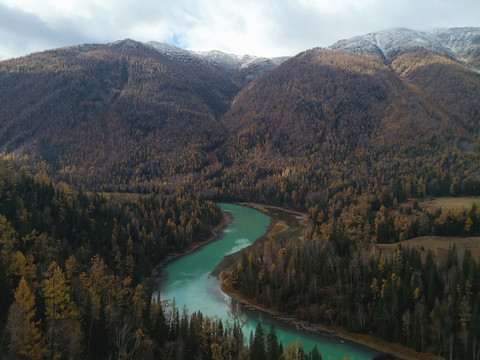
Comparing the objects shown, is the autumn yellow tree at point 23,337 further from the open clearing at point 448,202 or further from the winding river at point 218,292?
the open clearing at point 448,202

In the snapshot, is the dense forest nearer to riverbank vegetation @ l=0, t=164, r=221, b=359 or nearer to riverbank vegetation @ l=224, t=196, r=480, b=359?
riverbank vegetation @ l=0, t=164, r=221, b=359

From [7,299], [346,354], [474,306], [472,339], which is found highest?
[7,299]

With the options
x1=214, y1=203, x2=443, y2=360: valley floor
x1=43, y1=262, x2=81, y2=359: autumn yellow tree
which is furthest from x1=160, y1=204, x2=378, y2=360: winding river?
x1=43, y1=262, x2=81, y2=359: autumn yellow tree

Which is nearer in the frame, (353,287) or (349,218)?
(353,287)

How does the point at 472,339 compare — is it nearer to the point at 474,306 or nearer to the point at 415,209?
the point at 474,306

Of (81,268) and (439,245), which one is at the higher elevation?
(81,268)

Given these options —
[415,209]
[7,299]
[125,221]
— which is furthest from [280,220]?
[7,299]

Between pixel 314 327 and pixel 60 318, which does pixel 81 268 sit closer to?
pixel 60 318

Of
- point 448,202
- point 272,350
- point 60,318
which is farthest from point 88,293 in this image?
point 448,202
